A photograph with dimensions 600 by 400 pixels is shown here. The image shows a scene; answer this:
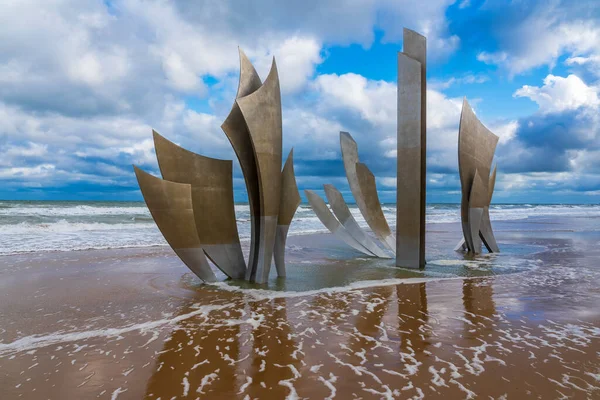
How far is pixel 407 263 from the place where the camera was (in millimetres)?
8570

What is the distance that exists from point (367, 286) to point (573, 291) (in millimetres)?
3124

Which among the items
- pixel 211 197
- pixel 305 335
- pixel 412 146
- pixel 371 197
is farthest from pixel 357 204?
pixel 305 335

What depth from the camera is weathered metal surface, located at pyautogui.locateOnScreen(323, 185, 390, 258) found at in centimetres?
1033

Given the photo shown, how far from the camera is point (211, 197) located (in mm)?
6879

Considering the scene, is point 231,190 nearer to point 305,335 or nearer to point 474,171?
point 305,335

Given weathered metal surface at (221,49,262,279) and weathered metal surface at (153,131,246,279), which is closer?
weathered metal surface at (153,131,246,279)

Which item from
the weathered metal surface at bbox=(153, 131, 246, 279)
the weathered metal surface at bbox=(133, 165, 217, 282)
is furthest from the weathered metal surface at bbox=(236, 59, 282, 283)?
the weathered metal surface at bbox=(133, 165, 217, 282)

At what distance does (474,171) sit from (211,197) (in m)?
6.54

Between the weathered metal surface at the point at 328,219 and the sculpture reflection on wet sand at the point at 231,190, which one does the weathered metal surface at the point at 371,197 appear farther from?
the sculpture reflection on wet sand at the point at 231,190

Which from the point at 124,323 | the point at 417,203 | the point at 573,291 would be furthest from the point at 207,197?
the point at 573,291

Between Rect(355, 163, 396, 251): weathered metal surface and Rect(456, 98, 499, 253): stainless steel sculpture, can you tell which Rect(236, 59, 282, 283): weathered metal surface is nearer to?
Rect(355, 163, 396, 251): weathered metal surface

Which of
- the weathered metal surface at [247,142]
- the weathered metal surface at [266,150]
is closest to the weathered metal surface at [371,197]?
the weathered metal surface at [266,150]

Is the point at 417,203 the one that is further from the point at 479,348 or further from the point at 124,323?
the point at 124,323

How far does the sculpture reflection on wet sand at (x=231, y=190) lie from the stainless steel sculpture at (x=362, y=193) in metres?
3.43
